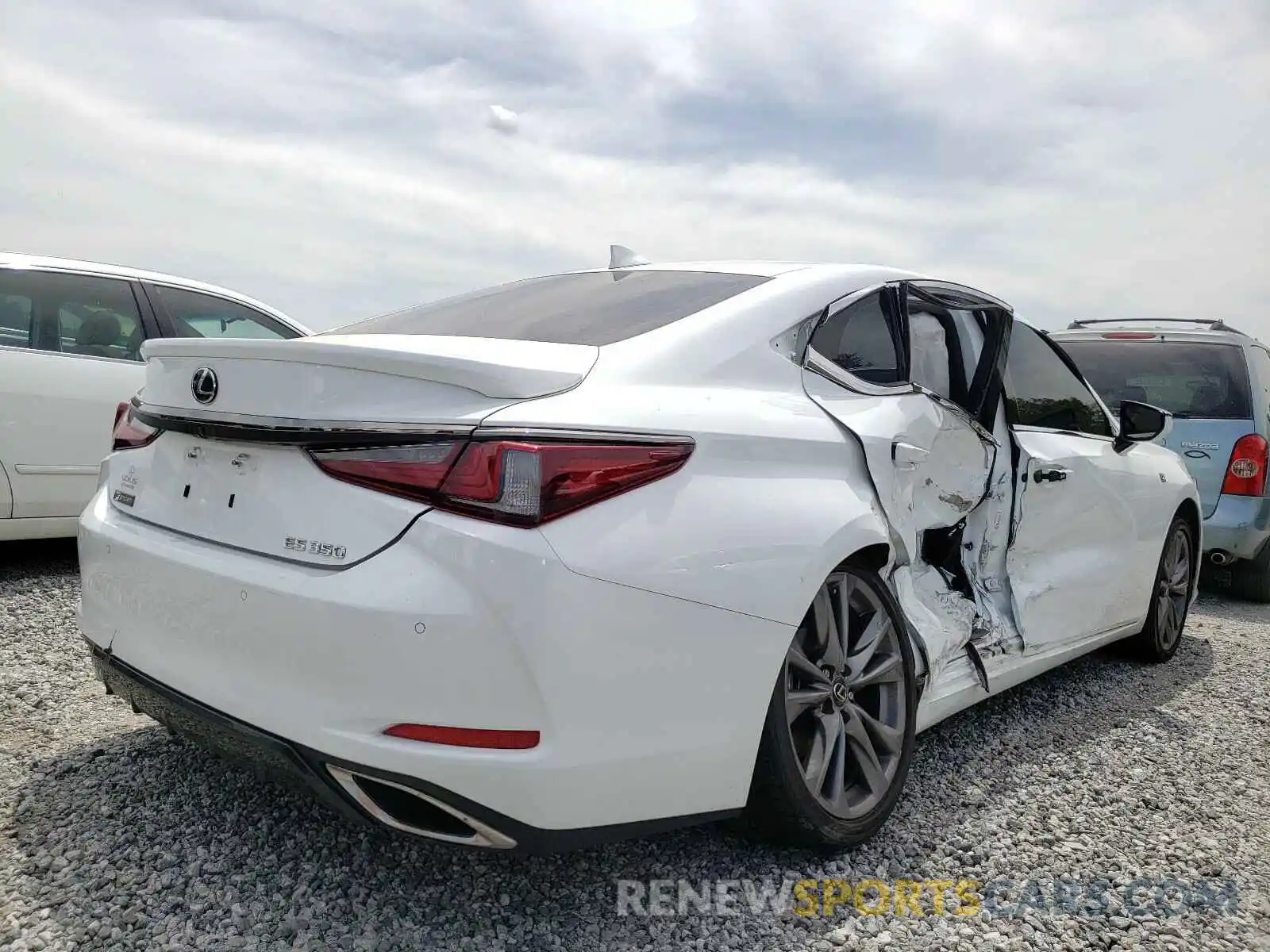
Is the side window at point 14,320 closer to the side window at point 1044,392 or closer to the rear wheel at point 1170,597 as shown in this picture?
the side window at point 1044,392

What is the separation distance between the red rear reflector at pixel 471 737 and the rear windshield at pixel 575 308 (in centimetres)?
88

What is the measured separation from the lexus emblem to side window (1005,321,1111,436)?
255 cm

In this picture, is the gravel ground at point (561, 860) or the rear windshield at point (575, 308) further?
the rear windshield at point (575, 308)

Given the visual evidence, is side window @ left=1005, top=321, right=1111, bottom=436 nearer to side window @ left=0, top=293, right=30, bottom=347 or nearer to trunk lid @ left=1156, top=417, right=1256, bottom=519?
trunk lid @ left=1156, top=417, right=1256, bottom=519

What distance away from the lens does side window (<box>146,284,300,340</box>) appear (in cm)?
541

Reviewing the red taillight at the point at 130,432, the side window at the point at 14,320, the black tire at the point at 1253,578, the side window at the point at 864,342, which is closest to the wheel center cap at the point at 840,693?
the side window at the point at 864,342

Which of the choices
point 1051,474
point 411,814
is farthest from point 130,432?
point 1051,474

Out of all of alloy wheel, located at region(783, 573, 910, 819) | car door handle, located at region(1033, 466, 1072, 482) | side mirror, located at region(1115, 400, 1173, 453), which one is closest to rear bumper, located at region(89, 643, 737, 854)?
alloy wheel, located at region(783, 573, 910, 819)

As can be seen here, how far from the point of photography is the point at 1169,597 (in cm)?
478

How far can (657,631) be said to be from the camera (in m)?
1.98

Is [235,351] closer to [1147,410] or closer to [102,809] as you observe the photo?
[102,809]

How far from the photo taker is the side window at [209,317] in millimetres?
5414

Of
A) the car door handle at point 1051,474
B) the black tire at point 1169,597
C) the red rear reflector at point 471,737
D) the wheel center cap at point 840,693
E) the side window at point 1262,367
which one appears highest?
the side window at point 1262,367

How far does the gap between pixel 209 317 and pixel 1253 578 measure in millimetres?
6572
